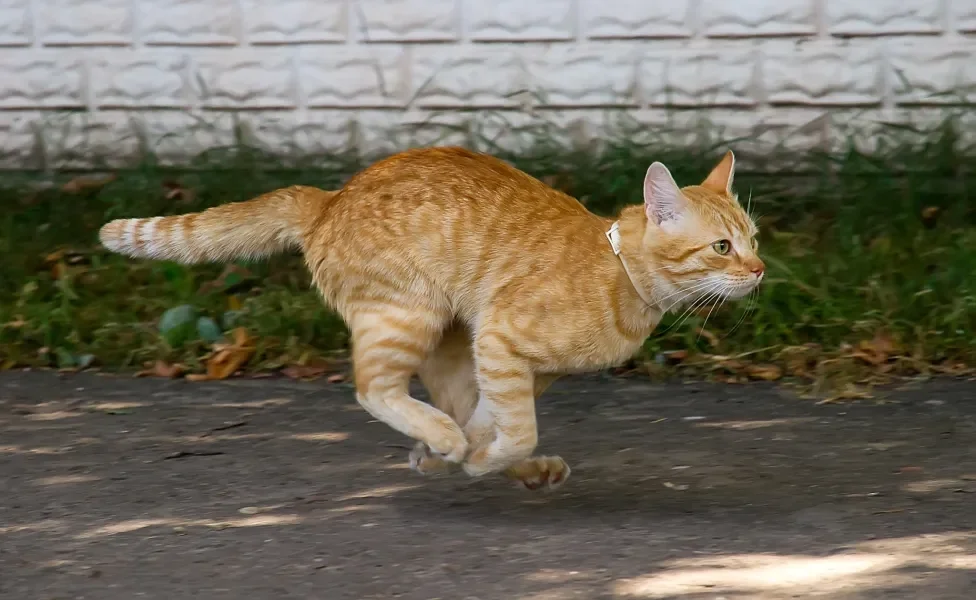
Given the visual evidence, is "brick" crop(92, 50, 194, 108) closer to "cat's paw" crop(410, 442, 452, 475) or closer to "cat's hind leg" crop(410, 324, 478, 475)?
"cat's hind leg" crop(410, 324, 478, 475)

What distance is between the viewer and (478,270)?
14.7 feet

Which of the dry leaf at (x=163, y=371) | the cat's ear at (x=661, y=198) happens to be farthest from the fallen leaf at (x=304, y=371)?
the cat's ear at (x=661, y=198)

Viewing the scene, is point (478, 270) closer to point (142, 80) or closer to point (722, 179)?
point (722, 179)

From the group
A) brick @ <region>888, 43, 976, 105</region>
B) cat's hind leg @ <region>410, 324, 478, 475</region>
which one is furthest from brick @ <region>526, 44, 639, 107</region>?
cat's hind leg @ <region>410, 324, 478, 475</region>

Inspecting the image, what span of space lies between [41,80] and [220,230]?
4.77 m

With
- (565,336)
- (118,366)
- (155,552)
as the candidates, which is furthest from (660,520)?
(118,366)

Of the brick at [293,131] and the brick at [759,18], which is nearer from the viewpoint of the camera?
the brick at [759,18]

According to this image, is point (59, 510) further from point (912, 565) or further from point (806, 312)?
point (806, 312)

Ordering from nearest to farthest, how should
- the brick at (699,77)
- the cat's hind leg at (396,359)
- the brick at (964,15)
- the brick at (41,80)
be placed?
the cat's hind leg at (396,359) < the brick at (964,15) < the brick at (699,77) < the brick at (41,80)

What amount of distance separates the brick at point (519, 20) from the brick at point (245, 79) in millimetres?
1247

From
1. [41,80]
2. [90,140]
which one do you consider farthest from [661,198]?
[41,80]

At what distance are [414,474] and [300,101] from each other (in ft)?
14.2

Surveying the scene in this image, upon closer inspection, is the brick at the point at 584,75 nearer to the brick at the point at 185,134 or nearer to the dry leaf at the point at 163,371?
the brick at the point at 185,134

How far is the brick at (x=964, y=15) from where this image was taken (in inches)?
307
